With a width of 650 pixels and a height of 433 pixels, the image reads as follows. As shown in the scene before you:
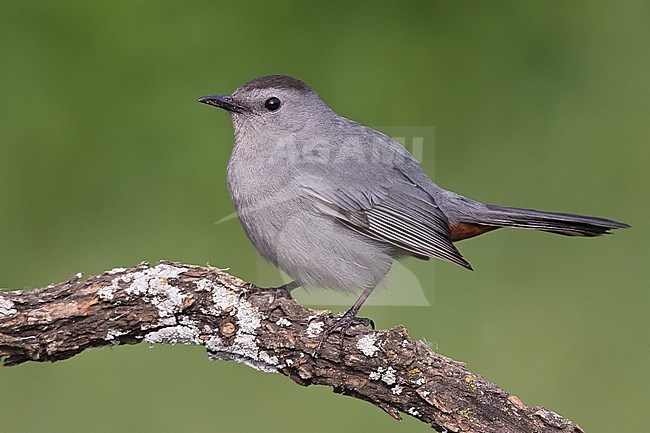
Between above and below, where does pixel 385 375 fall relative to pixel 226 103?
below

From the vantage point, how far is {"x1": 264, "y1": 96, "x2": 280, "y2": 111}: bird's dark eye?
1.82m

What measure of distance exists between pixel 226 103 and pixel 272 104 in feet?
0.34

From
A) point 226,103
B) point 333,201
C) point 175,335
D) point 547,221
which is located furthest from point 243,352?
point 547,221

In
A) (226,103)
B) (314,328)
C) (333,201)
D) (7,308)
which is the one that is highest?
(226,103)

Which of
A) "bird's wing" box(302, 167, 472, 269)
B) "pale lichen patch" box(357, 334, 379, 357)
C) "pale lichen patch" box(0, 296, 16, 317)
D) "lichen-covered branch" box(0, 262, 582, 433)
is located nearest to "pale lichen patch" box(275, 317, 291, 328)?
"lichen-covered branch" box(0, 262, 582, 433)

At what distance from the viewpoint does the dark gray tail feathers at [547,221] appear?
1.74 meters

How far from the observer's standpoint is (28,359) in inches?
60.0

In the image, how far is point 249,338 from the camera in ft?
5.06

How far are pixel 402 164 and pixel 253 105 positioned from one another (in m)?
0.36

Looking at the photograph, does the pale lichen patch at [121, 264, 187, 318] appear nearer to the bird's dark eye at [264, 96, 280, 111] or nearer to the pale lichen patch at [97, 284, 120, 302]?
the pale lichen patch at [97, 284, 120, 302]

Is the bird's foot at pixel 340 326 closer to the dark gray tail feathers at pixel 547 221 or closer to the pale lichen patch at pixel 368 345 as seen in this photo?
the pale lichen patch at pixel 368 345

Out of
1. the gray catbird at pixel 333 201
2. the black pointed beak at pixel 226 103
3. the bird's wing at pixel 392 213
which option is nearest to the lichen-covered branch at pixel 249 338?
the gray catbird at pixel 333 201

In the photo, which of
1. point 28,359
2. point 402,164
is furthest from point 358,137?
point 28,359

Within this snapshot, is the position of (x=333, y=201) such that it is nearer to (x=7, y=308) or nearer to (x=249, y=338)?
(x=249, y=338)
